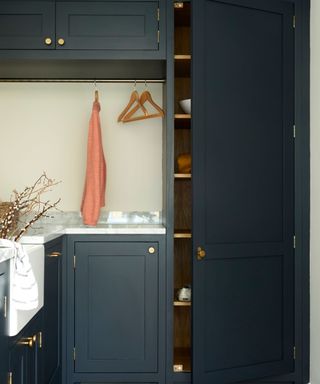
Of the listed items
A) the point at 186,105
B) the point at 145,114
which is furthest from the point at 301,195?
the point at 145,114

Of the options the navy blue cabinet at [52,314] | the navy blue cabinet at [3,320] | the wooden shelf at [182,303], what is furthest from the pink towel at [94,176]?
the navy blue cabinet at [3,320]

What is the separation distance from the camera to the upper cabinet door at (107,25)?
9.23 ft

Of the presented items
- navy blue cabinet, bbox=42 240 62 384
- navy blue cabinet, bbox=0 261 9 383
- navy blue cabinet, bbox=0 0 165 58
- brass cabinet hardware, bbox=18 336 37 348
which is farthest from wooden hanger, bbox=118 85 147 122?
navy blue cabinet, bbox=0 261 9 383

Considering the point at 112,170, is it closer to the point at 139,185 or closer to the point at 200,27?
the point at 139,185

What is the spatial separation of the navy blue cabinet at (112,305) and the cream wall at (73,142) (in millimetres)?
559

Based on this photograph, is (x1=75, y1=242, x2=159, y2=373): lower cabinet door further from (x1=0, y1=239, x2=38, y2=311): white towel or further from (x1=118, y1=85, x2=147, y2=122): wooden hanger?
(x1=0, y1=239, x2=38, y2=311): white towel

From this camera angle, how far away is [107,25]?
2.82 meters

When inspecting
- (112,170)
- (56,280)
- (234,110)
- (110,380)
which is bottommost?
(110,380)

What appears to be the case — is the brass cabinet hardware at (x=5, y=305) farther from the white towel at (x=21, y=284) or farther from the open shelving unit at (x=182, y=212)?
the open shelving unit at (x=182, y=212)

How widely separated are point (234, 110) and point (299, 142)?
44 centimetres

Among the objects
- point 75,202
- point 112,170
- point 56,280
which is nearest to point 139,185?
point 112,170

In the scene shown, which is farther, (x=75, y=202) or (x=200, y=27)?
(x=75, y=202)

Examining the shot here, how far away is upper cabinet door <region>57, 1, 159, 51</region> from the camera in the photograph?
281cm

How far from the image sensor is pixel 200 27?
Answer: 266 centimetres
